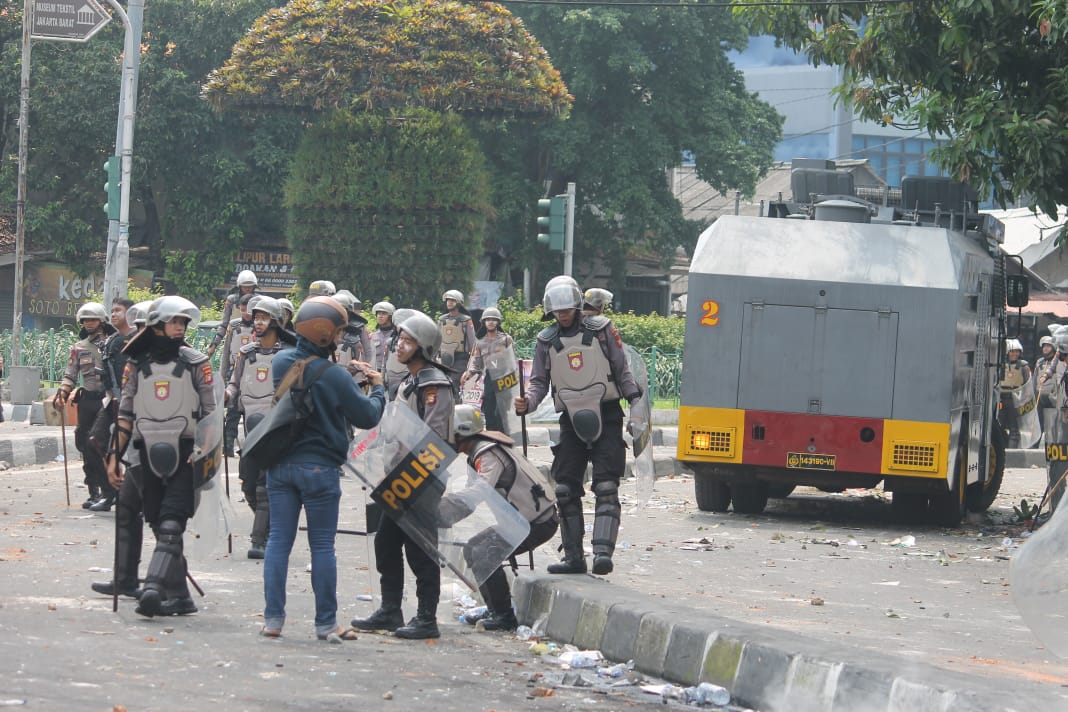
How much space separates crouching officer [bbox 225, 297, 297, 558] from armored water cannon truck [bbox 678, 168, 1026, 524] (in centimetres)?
404

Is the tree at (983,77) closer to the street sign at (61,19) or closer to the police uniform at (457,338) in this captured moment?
the police uniform at (457,338)

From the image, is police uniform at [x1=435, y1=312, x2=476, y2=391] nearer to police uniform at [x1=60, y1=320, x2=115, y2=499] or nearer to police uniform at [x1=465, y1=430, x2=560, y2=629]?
police uniform at [x1=60, y1=320, x2=115, y2=499]

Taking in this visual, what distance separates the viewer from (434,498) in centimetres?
758

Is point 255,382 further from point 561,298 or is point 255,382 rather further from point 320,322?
point 320,322

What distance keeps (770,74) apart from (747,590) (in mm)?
53759

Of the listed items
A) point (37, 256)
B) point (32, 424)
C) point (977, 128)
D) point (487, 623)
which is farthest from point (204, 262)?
point (487, 623)

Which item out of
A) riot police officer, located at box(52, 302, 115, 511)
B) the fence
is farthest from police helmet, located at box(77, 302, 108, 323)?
the fence

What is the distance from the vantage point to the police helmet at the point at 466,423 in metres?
7.93

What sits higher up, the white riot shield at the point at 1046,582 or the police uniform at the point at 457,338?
the police uniform at the point at 457,338

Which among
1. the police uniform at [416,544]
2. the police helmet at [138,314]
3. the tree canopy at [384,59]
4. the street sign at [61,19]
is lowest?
the police uniform at [416,544]

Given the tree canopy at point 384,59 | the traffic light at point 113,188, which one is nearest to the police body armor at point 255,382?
the traffic light at point 113,188

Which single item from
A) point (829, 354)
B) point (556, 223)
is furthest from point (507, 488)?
point (556, 223)

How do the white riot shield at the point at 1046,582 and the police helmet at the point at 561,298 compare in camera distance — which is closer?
the white riot shield at the point at 1046,582

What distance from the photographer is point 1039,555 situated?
4.98 meters
